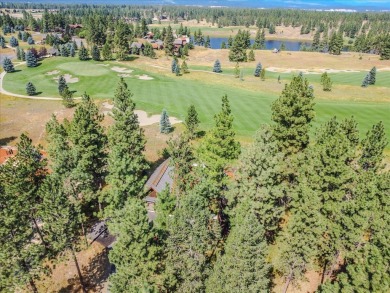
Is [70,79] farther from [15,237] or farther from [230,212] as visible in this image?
[230,212]

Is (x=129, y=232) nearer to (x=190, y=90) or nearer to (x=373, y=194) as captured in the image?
(x=373, y=194)

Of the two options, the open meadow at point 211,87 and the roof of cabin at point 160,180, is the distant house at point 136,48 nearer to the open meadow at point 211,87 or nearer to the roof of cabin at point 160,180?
the open meadow at point 211,87

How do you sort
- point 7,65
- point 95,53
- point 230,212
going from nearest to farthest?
point 230,212
point 7,65
point 95,53

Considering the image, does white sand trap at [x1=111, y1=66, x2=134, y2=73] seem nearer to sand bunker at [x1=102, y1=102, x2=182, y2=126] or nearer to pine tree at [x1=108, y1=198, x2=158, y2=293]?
sand bunker at [x1=102, y1=102, x2=182, y2=126]

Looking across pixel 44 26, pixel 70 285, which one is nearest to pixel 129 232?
pixel 70 285

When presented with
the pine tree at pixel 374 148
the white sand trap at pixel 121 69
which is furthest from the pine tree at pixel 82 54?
the pine tree at pixel 374 148

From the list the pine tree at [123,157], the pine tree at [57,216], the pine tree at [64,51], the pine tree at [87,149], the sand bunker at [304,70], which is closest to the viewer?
the pine tree at [57,216]

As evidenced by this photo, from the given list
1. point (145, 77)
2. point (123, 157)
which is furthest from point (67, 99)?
point (123, 157)
